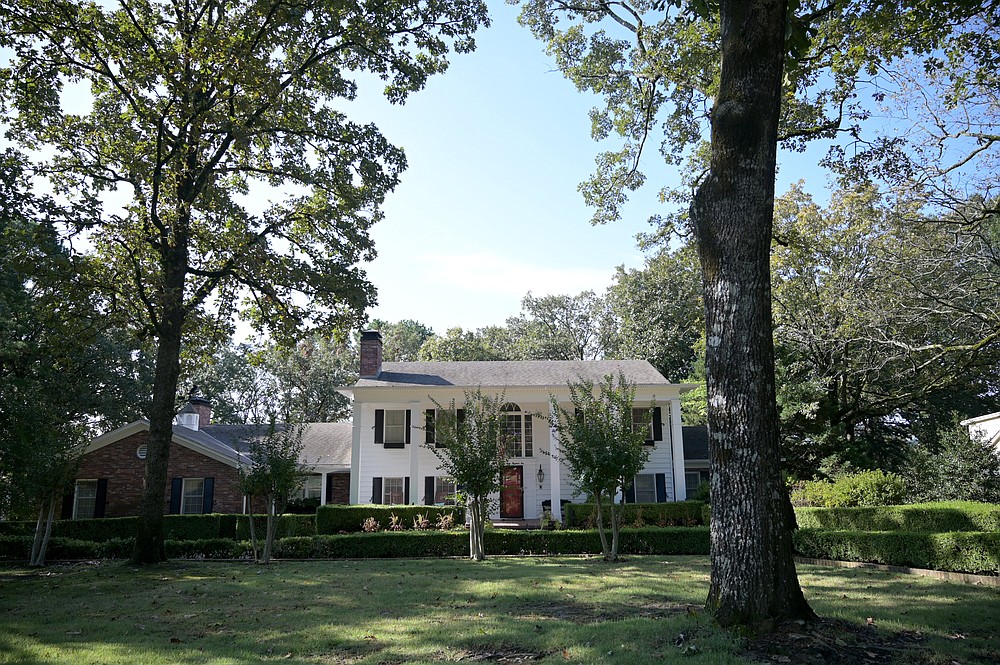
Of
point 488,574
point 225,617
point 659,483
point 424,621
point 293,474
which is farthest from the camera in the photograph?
point 659,483

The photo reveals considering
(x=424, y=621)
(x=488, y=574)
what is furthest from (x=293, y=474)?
(x=424, y=621)

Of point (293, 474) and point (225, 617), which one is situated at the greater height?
point (293, 474)

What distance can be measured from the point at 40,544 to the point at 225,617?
12.0 metres

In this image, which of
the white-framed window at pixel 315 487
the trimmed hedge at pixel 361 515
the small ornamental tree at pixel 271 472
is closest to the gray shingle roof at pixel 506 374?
the white-framed window at pixel 315 487

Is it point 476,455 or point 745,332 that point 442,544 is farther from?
point 745,332

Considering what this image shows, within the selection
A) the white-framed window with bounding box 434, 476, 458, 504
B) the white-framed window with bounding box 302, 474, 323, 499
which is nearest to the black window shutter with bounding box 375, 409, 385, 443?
the white-framed window with bounding box 434, 476, 458, 504

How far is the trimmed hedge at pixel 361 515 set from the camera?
1927 cm

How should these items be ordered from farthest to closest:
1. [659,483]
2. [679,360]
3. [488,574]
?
1. [679,360]
2. [659,483]
3. [488,574]

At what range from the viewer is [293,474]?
1507 centimetres

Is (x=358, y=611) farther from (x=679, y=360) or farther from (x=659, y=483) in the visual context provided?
(x=679, y=360)

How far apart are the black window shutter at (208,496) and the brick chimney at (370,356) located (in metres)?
6.65

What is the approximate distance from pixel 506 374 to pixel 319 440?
940 cm

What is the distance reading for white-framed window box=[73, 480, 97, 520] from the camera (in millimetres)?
23047

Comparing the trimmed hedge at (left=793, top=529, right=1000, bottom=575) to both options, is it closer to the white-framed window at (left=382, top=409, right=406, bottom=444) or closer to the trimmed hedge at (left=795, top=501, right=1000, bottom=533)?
Answer: the trimmed hedge at (left=795, top=501, right=1000, bottom=533)
